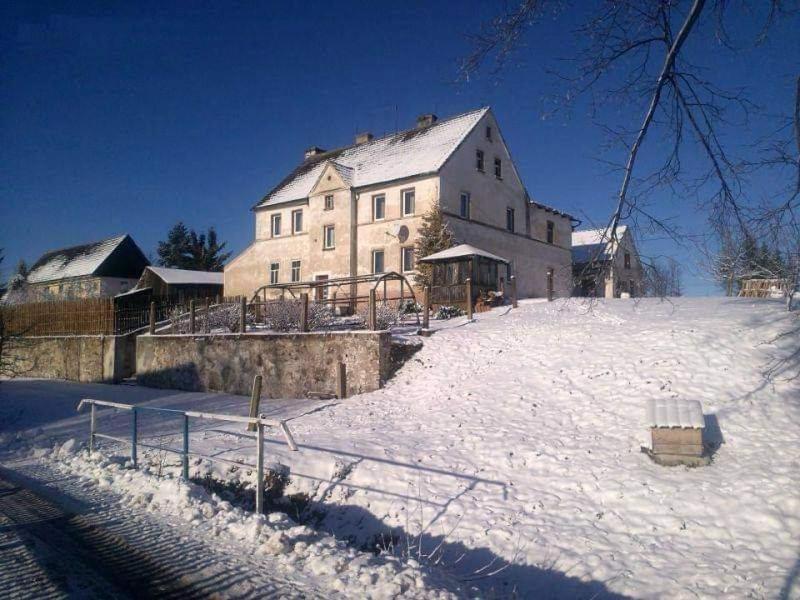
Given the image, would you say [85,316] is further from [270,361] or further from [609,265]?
[609,265]

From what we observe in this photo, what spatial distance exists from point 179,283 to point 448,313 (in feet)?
84.2

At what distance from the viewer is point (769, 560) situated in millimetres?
6695

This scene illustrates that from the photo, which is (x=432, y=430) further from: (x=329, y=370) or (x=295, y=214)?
(x=295, y=214)

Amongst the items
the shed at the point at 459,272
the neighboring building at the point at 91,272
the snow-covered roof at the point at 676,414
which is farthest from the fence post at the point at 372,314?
the neighboring building at the point at 91,272

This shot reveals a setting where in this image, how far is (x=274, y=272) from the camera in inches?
1403

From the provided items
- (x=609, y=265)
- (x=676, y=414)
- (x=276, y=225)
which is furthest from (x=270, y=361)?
(x=276, y=225)

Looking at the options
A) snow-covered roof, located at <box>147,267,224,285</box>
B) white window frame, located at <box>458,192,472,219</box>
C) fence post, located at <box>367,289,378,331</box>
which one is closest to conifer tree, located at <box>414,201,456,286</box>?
white window frame, located at <box>458,192,472,219</box>

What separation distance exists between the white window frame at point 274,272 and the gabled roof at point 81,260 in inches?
893

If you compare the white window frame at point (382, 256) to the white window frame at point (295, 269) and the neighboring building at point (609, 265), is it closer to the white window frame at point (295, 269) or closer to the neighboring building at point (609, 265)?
the white window frame at point (295, 269)

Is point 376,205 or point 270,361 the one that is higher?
point 376,205

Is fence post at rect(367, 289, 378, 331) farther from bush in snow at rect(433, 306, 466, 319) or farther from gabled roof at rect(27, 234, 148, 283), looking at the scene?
gabled roof at rect(27, 234, 148, 283)

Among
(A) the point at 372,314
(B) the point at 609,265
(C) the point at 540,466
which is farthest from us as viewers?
(A) the point at 372,314

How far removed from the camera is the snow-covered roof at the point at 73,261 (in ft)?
167

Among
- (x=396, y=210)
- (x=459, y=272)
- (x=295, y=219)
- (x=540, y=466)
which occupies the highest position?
(x=295, y=219)
